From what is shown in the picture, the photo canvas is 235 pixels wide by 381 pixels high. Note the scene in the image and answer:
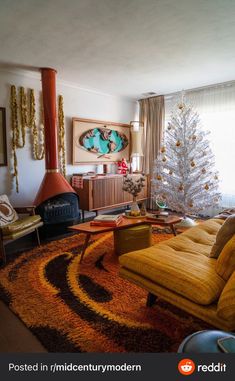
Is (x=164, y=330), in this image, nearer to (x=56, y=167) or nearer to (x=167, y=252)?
(x=167, y=252)

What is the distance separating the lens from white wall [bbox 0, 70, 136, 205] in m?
3.75

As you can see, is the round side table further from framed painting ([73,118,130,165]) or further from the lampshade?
the lampshade

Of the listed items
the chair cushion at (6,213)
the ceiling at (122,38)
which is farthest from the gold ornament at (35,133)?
the chair cushion at (6,213)

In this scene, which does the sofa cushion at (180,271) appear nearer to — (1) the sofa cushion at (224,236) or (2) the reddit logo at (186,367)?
(1) the sofa cushion at (224,236)

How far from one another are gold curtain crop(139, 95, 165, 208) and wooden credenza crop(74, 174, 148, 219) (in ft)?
3.65

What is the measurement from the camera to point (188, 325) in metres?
1.73

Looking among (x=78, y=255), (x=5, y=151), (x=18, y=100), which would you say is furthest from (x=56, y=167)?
(x=78, y=255)

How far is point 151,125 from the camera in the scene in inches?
216

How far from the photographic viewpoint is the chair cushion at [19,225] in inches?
108

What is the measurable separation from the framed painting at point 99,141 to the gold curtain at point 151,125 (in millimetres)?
438

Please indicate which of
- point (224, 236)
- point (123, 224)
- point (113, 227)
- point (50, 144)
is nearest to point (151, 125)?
point (50, 144)

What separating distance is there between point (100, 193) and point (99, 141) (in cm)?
117


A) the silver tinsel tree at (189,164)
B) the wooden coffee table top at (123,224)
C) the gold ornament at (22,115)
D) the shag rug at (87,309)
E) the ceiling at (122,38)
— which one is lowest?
the shag rug at (87,309)

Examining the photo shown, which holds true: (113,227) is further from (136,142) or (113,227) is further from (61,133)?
(136,142)
